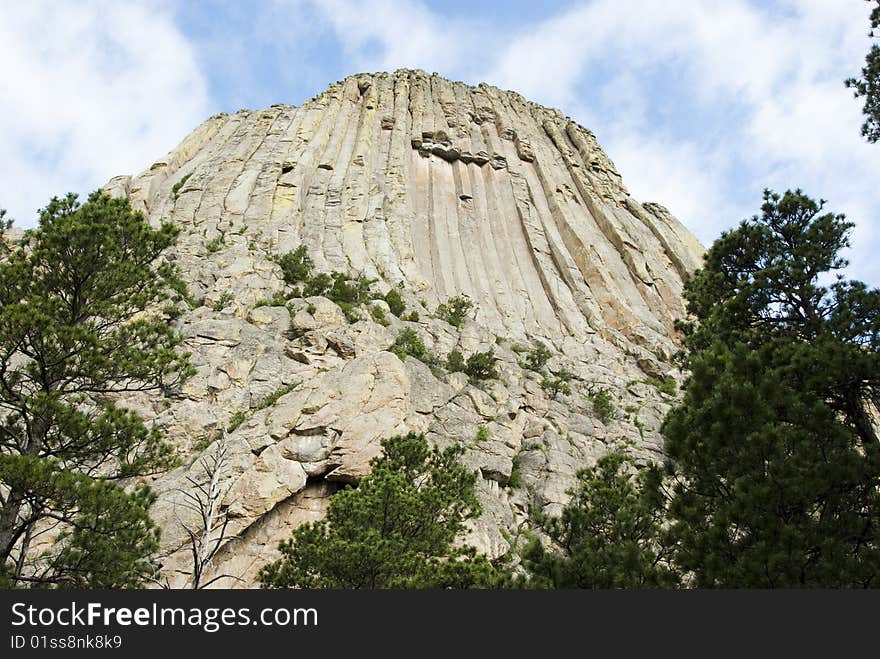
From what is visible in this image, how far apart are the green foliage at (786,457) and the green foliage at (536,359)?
23753mm

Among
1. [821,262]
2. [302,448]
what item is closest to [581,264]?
[302,448]

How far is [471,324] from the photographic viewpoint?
41.9 meters

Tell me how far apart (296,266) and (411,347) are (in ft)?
32.2

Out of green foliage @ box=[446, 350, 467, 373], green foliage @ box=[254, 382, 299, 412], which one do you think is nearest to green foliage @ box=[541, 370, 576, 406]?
green foliage @ box=[446, 350, 467, 373]

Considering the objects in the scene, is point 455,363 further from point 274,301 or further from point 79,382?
point 79,382

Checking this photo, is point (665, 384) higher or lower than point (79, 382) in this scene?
higher

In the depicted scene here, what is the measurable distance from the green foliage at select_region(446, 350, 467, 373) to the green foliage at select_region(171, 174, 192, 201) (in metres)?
25.8

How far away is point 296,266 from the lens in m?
39.5

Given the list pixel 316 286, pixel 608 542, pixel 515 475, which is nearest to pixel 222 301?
pixel 316 286

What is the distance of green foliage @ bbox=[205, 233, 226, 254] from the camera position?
40438mm

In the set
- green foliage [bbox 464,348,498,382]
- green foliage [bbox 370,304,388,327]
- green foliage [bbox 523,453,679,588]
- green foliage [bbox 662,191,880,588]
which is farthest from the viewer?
green foliage [bbox 370,304,388,327]

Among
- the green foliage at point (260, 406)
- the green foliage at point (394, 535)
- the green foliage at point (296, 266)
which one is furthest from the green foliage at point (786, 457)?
the green foliage at point (296, 266)

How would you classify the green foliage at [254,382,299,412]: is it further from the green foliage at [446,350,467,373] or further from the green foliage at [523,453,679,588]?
the green foliage at [523,453,679,588]

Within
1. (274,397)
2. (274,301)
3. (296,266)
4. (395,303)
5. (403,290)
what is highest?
(403,290)
